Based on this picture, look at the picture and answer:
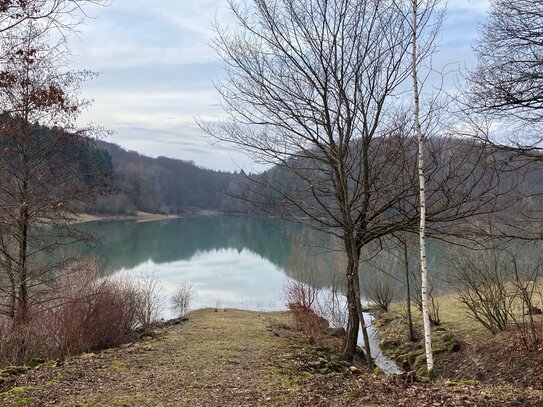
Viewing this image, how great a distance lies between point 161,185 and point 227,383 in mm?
115674

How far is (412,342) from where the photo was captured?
13852 millimetres

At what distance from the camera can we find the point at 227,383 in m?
6.84

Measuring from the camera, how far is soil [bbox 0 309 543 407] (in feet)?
17.3

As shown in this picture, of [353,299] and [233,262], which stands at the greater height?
[353,299]

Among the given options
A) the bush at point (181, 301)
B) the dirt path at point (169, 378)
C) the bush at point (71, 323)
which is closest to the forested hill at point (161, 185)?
the bush at point (181, 301)

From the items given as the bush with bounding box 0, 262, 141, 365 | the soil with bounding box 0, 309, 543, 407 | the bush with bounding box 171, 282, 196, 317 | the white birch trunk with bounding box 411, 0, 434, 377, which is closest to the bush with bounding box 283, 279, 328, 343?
the soil with bounding box 0, 309, 543, 407

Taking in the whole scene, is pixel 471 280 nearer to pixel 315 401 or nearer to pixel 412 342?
pixel 412 342

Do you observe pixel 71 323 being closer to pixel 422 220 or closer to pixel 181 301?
pixel 422 220

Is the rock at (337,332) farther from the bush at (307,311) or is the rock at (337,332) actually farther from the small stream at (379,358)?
the small stream at (379,358)

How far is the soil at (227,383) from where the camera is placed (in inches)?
207

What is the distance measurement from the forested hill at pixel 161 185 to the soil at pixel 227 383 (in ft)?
253

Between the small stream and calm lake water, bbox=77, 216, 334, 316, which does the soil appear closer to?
calm lake water, bbox=77, 216, 334, 316

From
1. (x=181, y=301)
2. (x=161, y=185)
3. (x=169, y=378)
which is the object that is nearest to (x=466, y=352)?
(x=169, y=378)

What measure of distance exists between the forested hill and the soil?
76993 millimetres
